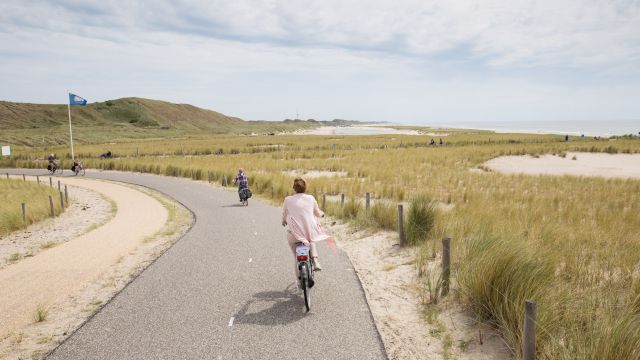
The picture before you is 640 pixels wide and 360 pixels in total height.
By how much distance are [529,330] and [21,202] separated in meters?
21.8

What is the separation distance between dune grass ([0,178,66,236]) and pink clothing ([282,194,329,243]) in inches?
520

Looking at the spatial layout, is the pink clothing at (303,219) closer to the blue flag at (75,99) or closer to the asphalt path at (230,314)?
the asphalt path at (230,314)

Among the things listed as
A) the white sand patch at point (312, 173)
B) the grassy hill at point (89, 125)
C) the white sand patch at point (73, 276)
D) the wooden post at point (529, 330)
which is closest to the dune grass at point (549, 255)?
the wooden post at point (529, 330)

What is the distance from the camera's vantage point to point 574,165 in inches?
1293

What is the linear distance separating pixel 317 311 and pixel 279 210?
1021cm

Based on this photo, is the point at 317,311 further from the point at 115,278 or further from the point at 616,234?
the point at 616,234

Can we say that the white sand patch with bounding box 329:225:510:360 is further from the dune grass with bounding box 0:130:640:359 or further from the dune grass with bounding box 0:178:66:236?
the dune grass with bounding box 0:178:66:236

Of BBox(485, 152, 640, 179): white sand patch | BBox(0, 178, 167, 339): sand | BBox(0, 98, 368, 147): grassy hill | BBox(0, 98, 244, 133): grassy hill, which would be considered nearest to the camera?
BBox(0, 178, 167, 339): sand

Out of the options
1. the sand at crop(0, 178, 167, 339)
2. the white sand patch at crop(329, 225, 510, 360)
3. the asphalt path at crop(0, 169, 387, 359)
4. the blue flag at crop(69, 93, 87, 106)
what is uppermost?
the blue flag at crop(69, 93, 87, 106)

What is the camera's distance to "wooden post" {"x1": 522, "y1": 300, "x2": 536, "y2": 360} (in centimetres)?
404

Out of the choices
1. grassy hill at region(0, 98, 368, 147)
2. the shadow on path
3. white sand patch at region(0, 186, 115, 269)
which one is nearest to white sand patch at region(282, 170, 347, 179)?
white sand patch at region(0, 186, 115, 269)

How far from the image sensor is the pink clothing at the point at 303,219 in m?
6.34

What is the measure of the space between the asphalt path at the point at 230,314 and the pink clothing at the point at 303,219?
1.14 m

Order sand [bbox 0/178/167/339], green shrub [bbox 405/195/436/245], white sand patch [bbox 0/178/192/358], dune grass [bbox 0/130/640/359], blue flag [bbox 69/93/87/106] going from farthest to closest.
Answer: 1. blue flag [bbox 69/93/87/106]
2. green shrub [bbox 405/195/436/245]
3. sand [bbox 0/178/167/339]
4. white sand patch [bbox 0/178/192/358]
5. dune grass [bbox 0/130/640/359]
